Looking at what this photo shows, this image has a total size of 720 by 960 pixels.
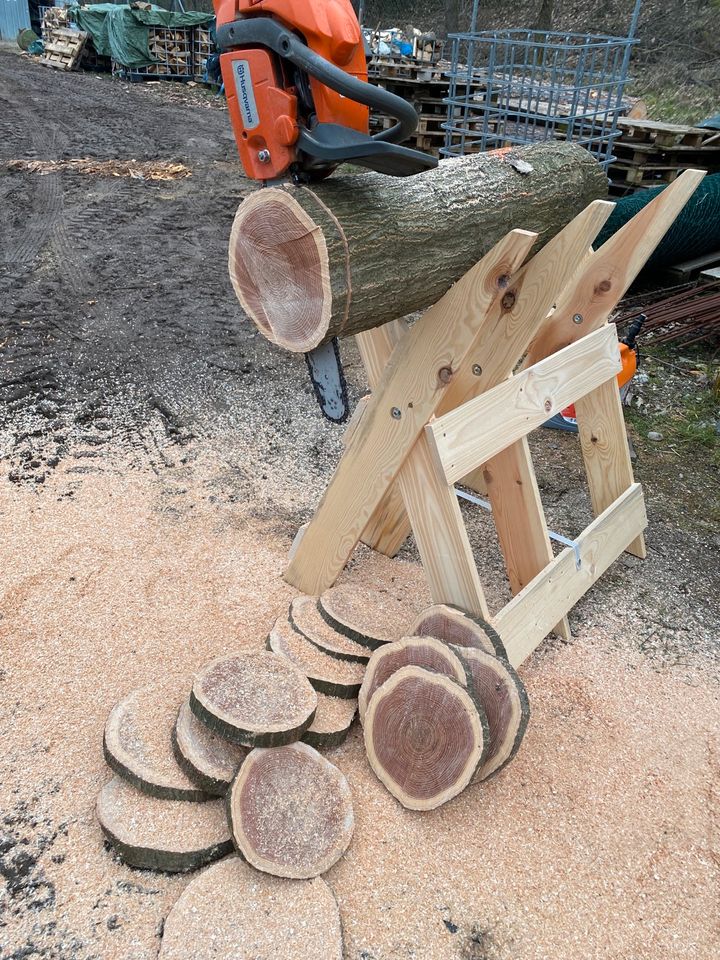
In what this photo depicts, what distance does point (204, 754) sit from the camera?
1965 mm

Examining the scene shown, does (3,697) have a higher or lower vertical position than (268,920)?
higher

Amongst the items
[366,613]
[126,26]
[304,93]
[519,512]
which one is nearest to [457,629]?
[366,613]

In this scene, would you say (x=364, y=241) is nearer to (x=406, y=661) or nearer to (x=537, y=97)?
(x=406, y=661)

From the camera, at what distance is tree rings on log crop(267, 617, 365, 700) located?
227 centimetres

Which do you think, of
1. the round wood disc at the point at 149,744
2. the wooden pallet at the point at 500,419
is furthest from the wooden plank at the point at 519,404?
the round wood disc at the point at 149,744

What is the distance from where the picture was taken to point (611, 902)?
192 cm

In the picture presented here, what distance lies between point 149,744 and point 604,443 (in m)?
2.13

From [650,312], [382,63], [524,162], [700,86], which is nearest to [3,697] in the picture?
[524,162]

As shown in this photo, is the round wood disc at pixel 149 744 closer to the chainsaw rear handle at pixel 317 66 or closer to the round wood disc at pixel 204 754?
the round wood disc at pixel 204 754

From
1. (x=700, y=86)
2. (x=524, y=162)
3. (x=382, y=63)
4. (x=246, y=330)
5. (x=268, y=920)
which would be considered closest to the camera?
(x=268, y=920)

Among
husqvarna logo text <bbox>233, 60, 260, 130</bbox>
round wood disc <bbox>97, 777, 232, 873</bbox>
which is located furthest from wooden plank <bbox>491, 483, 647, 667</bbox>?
husqvarna logo text <bbox>233, 60, 260, 130</bbox>

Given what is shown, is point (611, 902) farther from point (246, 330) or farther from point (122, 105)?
point (122, 105)

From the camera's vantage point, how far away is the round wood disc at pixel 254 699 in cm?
196

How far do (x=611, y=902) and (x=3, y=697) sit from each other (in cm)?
193
